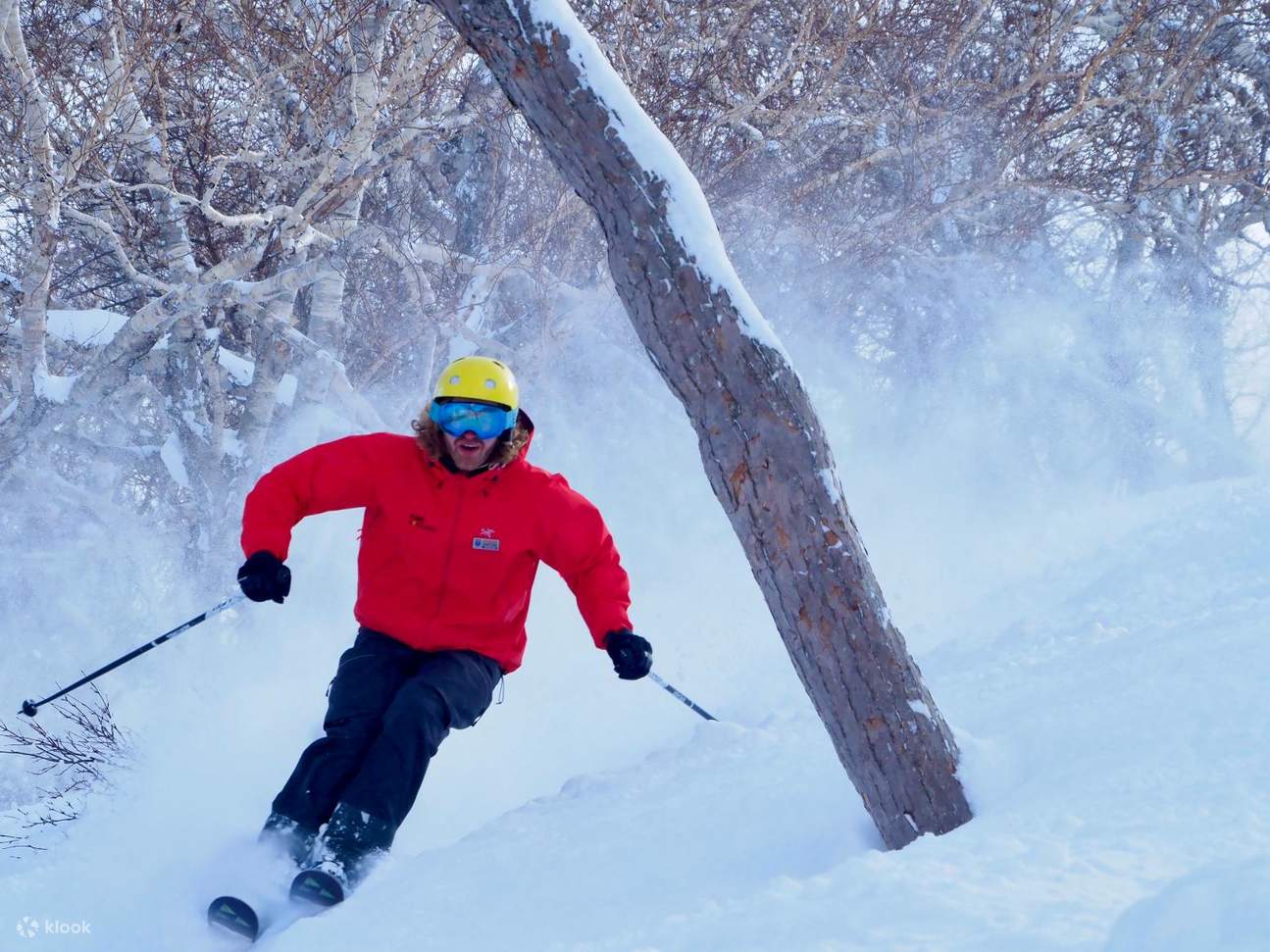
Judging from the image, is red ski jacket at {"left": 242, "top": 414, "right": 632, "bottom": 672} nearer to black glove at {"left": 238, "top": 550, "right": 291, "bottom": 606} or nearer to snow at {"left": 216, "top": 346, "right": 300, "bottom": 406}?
black glove at {"left": 238, "top": 550, "right": 291, "bottom": 606}

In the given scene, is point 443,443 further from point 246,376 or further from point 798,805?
point 246,376

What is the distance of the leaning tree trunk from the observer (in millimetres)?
2852

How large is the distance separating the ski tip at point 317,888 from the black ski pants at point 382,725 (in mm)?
213

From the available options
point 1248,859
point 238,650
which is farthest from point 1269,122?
point 1248,859

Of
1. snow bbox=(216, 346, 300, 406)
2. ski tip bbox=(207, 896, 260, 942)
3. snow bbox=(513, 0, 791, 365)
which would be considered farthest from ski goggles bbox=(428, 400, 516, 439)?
snow bbox=(216, 346, 300, 406)

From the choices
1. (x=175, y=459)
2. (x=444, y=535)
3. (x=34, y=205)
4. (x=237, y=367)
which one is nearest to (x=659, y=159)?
(x=444, y=535)

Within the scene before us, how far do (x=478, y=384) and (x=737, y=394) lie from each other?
1.01 metres

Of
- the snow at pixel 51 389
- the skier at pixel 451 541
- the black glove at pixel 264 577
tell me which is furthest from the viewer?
the snow at pixel 51 389

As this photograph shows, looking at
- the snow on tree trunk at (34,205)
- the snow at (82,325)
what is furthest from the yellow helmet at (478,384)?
the snow at (82,325)

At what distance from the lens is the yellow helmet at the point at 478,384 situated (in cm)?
350

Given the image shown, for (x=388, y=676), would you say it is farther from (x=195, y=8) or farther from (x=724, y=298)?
(x=195, y=8)

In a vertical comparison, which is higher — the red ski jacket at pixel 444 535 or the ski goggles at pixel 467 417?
the ski goggles at pixel 467 417

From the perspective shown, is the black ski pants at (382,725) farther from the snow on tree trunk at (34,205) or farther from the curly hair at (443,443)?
the snow on tree trunk at (34,205)

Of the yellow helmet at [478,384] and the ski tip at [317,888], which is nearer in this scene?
the ski tip at [317,888]
